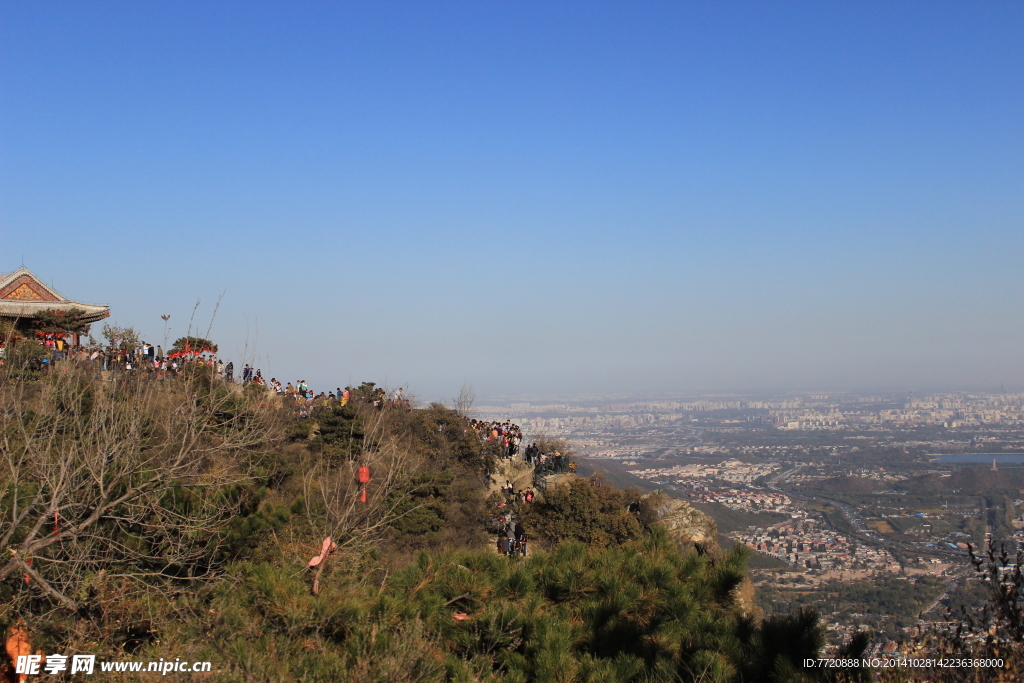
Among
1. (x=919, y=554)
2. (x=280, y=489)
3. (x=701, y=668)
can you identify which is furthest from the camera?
(x=919, y=554)

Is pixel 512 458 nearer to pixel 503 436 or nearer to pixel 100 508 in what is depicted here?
pixel 503 436

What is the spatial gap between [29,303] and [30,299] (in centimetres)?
108

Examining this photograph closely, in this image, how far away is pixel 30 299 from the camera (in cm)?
2556

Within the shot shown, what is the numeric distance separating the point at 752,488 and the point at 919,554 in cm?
2460

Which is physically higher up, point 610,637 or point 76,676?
point 610,637

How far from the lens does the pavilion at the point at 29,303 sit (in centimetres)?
2388

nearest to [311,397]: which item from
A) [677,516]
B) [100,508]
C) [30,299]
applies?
[30,299]

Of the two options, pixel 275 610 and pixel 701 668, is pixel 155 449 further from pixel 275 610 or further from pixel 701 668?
pixel 701 668

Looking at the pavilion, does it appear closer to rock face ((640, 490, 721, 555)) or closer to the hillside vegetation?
the hillside vegetation

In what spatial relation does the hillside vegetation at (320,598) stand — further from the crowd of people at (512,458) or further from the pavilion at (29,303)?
the pavilion at (29,303)

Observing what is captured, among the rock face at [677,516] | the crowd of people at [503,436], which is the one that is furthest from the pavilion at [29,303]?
the rock face at [677,516]

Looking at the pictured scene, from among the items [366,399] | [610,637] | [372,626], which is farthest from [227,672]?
[366,399]

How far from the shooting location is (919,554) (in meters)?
29.9

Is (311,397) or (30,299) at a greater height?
(30,299)
